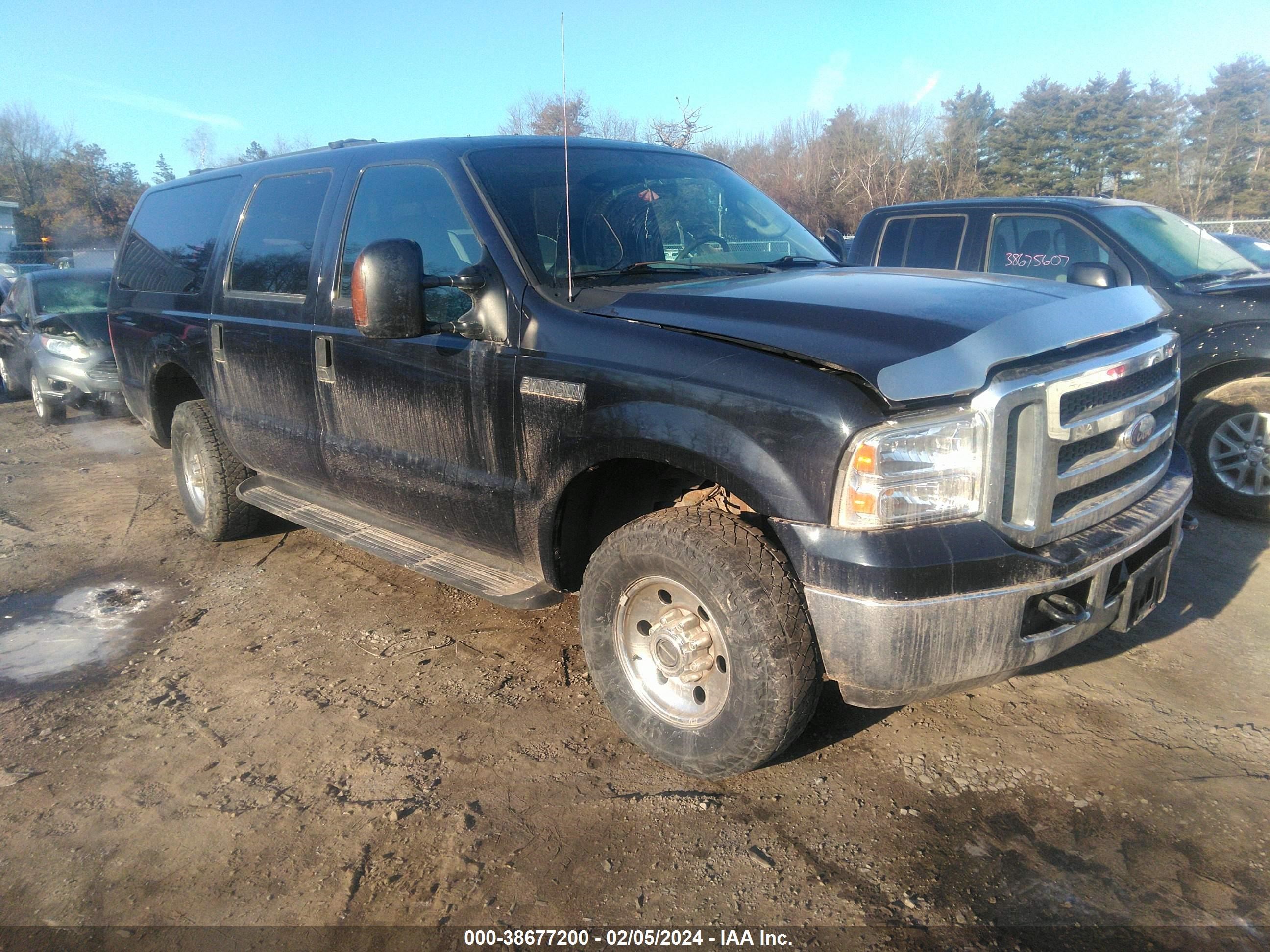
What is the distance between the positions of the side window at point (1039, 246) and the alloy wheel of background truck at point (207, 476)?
5.25m

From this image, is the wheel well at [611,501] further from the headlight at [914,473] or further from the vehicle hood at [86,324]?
the vehicle hood at [86,324]

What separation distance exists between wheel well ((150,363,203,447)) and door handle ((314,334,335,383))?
1855mm

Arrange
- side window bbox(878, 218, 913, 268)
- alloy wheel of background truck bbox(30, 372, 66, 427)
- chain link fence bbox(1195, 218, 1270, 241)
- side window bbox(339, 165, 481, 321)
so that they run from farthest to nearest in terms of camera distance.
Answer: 1. chain link fence bbox(1195, 218, 1270, 241)
2. alloy wheel of background truck bbox(30, 372, 66, 427)
3. side window bbox(878, 218, 913, 268)
4. side window bbox(339, 165, 481, 321)

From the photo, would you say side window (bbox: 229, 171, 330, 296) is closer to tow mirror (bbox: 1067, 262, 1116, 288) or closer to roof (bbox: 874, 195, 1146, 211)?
tow mirror (bbox: 1067, 262, 1116, 288)

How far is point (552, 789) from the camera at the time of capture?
2838 millimetres

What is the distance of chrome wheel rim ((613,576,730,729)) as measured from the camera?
2.75 meters

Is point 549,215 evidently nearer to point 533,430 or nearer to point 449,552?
point 533,430

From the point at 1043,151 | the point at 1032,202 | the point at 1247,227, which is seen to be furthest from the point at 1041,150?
the point at 1032,202

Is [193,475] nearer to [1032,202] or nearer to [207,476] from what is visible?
[207,476]

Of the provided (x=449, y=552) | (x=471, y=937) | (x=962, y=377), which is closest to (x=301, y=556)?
(x=449, y=552)

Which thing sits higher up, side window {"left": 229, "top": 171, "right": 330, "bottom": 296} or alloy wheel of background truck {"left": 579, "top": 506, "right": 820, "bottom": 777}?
side window {"left": 229, "top": 171, "right": 330, "bottom": 296}

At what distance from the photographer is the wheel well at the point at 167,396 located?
546 cm

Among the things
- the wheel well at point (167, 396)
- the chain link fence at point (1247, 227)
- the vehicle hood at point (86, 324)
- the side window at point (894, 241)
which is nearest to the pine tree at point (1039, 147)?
the chain link fence at point (1247, 227)

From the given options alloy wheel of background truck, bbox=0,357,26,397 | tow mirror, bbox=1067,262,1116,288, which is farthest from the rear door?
alloy wheel of background truck, bbox=0,357,26,397
